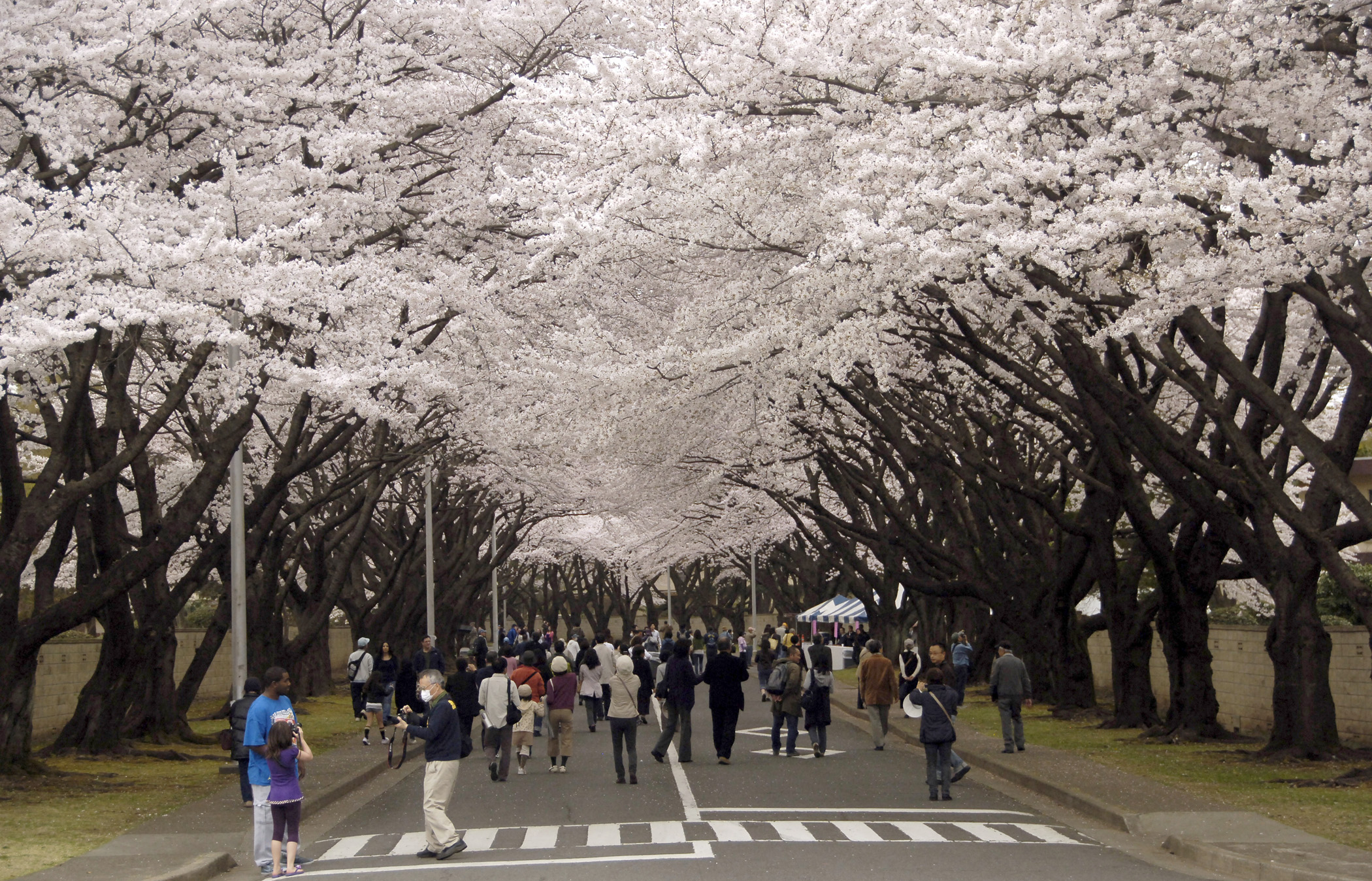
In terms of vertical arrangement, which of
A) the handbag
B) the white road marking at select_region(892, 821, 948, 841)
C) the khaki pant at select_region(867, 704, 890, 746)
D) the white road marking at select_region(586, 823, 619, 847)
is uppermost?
the handbag

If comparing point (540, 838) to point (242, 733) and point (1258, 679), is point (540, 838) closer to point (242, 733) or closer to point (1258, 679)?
point (242, 733)

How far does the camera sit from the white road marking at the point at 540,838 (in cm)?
1250

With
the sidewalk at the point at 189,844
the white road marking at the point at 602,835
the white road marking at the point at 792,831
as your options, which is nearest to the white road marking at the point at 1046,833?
the white road marking at the point at 792,831

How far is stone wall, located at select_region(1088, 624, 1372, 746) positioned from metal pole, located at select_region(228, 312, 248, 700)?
14988 mm

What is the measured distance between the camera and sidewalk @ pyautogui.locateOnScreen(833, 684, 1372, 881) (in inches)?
417

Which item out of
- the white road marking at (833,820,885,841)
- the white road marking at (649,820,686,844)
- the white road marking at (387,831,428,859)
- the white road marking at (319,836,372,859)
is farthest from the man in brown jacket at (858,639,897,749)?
the white road marking at (319,836,372,859)

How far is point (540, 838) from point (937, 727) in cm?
445

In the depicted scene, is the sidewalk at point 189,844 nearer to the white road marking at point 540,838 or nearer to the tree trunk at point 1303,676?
the white road marking at point 540,838

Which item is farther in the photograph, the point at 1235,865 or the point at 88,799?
the point at 88,799

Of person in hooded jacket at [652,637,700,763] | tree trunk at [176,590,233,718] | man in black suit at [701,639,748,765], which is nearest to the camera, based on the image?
person in hooded jacket at [652,637,700,763]

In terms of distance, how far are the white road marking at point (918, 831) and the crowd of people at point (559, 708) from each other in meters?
1.81

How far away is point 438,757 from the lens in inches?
502

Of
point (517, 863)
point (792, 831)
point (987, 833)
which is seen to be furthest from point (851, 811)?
point (517, 863)

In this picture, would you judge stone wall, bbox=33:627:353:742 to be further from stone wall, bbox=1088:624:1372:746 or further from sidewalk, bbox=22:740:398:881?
stone wall, bbox=1088:624:1372:746
